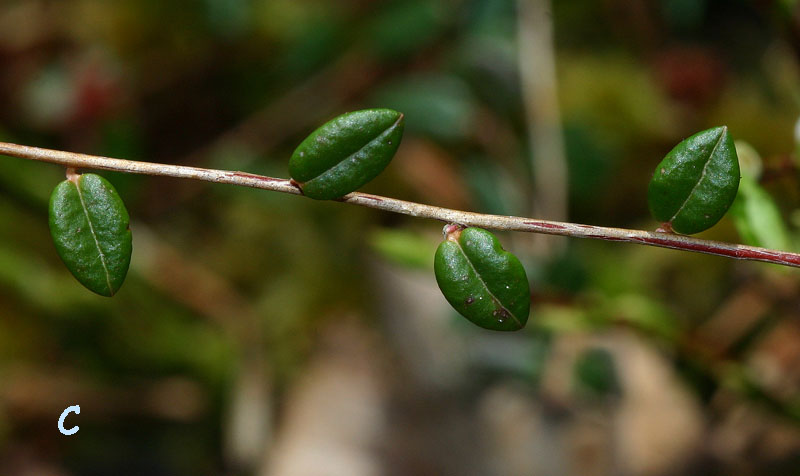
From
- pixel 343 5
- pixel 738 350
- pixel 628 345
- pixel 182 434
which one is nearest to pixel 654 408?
pixel 628 345

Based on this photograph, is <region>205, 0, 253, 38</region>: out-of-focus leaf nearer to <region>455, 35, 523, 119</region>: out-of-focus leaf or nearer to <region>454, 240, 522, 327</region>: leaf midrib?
<region>455, 35, 523, 119</region>: out-of-focus leaf

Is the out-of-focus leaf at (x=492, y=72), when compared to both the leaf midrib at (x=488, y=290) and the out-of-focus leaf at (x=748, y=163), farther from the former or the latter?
the leaf midrib at (x=488, y=290)

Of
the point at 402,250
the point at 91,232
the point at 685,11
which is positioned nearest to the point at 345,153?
the point at 91,232

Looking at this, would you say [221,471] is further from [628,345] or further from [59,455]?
[628,345]

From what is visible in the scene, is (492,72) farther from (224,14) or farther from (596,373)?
(596,373)

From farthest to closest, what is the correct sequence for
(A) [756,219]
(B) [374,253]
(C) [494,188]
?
1. (B) [374,253]
2. (C) [494,188]
3. (A) [756,219]

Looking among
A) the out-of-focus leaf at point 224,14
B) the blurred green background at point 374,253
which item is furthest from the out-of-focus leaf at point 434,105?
the out-of-focus leaf at point 224,14
